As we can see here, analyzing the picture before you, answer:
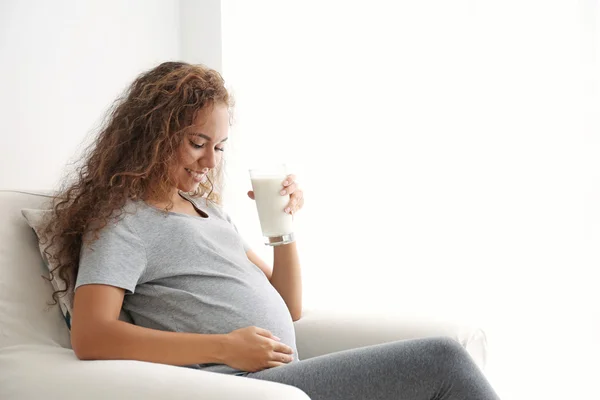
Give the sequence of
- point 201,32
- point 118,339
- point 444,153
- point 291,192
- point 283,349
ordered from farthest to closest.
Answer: point 201,32 → point 444,153 → point 291,192 → point 283,349 → point 118,339

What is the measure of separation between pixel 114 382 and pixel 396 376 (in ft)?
1.80

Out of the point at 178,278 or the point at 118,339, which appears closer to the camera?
the point at 118,339

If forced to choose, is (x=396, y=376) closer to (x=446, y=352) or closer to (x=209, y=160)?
(x=446, y=352)

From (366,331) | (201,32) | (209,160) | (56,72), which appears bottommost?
(366,331)

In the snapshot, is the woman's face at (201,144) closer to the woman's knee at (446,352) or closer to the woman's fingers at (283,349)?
the woman's fingers at (283,349)

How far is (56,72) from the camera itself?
92.5 inches

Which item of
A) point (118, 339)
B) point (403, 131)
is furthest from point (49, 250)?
point (403, 131)

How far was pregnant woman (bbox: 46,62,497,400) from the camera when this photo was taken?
4.71ft

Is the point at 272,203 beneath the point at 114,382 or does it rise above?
above

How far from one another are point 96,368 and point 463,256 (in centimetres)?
173

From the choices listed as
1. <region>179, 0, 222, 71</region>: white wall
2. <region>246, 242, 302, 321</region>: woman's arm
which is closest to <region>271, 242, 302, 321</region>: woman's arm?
<region>246, 242, 302, 321</region>: woman's arm

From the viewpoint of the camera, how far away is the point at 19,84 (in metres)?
2.21

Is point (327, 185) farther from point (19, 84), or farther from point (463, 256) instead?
point (19, 84)

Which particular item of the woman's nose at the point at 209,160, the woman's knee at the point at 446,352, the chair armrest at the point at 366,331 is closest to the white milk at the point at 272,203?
the woman's nose at the point at 209,160
